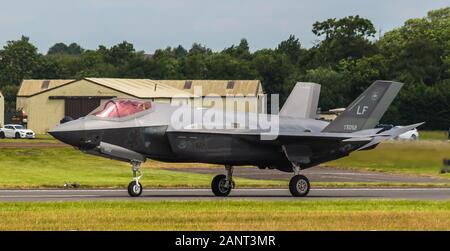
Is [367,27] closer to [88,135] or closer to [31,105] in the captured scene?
[31,105]

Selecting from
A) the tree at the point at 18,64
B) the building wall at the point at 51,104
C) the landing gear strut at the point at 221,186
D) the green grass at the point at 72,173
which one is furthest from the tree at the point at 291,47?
the landing gear strut at the point at 221,186

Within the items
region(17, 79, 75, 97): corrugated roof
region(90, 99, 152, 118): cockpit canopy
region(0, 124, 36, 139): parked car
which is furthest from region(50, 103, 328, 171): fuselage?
region(17, 79, 75, 97): corrugated roof

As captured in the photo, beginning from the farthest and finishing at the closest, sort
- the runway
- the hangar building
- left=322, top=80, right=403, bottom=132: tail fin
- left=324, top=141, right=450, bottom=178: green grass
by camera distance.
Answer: the hangar building → left=324, top=141, right=450, bottom=178: green grass → left=322, top=80, right=403, bottom=132: tail fin → the runway

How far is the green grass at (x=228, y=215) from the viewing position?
71.5 feet

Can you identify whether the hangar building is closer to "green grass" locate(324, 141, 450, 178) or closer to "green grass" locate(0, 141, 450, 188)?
"green grass" locate(0, 141, 450, 188)

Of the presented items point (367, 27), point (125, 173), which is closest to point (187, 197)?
point (125, 173)

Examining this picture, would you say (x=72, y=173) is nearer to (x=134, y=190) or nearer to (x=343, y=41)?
(x=134, y=190)

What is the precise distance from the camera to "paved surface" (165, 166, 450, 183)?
44719mm

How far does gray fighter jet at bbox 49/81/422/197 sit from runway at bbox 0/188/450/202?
0.82 meters

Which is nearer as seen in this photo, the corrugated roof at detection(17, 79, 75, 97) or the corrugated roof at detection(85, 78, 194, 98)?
the corrugated roof at detection(85, 78, 194, 98)

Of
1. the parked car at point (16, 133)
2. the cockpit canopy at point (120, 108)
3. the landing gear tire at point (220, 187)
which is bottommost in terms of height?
the parked car at point (16, 133)

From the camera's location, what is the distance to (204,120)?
31688mm

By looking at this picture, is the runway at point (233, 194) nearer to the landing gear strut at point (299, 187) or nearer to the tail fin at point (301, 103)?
the landing gear strut at point (299, 187)

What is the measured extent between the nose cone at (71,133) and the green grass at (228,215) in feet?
9.99
